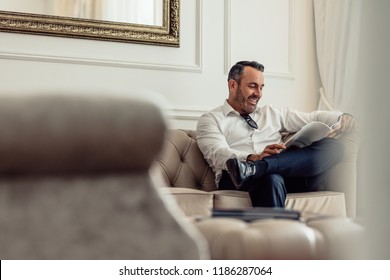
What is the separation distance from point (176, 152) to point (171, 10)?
72 centimetres

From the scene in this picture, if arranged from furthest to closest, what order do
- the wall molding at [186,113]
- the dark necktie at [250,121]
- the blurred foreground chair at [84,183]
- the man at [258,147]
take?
the wall molding at [186,113], the dark necktie at [250,121], the man at [258,147], the blurred foreground chair at [84,183]

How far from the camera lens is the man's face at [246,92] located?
8.07 ft

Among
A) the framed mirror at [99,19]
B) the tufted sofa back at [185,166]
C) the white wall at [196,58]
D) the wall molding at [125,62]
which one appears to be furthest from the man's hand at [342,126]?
the framed mirror at [99,19]

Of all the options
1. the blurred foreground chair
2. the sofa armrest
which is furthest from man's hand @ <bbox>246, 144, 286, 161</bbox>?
the blurred foreground chair

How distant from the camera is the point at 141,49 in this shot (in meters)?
2.66

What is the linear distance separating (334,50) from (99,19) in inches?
44.0

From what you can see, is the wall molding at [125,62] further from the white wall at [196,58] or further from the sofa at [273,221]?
the sofa at [273,221]

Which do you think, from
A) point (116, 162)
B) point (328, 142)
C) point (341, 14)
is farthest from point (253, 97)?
point (116, 162)

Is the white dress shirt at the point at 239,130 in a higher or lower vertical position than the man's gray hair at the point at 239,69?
lower

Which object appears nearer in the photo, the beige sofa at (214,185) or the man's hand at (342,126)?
the beige sofa at (214,185)

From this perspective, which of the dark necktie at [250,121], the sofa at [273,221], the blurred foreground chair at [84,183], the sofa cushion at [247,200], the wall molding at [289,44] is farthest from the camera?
the wall molding at [289,44]

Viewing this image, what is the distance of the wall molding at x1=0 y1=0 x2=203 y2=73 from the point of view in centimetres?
245

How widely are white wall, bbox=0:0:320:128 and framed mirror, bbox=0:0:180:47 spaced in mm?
36

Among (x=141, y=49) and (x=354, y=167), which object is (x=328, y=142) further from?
(x=141, y=49)
